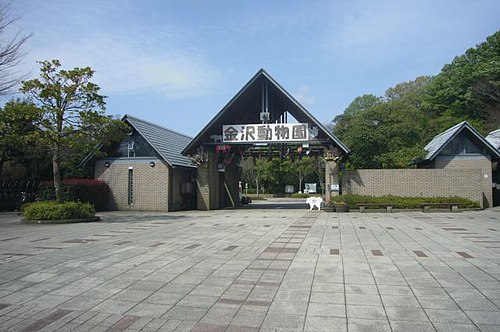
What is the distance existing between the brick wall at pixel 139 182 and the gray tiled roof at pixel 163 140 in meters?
0.77

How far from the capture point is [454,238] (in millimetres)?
11023

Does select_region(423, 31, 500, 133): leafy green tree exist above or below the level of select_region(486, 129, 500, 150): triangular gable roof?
above

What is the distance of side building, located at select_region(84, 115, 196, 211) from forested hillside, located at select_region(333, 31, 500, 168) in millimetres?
13270

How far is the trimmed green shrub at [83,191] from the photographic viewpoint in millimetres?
21469

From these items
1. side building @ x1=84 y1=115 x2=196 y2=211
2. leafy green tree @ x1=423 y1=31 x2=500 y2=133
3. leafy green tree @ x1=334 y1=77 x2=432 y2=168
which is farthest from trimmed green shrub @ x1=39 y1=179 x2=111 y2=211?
leafy green tree @ x1=423 y1=31 x2=500 y2=133

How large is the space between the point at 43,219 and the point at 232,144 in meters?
11.9

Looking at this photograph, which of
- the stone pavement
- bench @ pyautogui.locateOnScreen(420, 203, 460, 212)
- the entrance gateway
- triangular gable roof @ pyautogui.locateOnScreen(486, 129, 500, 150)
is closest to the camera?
the stone pavement

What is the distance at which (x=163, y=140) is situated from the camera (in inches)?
1022

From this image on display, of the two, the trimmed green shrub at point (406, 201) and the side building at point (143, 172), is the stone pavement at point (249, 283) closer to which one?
the trimmed green shrub at point (406, 201)

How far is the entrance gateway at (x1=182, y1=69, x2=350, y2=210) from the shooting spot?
2272 cm

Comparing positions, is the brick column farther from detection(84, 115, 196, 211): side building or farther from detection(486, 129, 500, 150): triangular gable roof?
detection(486, 129, 500, 150): triangular gable roof

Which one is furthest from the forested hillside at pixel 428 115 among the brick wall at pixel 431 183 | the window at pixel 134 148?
the window at pixel 134 148

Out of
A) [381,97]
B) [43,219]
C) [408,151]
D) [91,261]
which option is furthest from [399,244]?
[381,97]

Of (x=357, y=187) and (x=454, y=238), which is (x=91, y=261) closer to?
(x=454, y=238)
